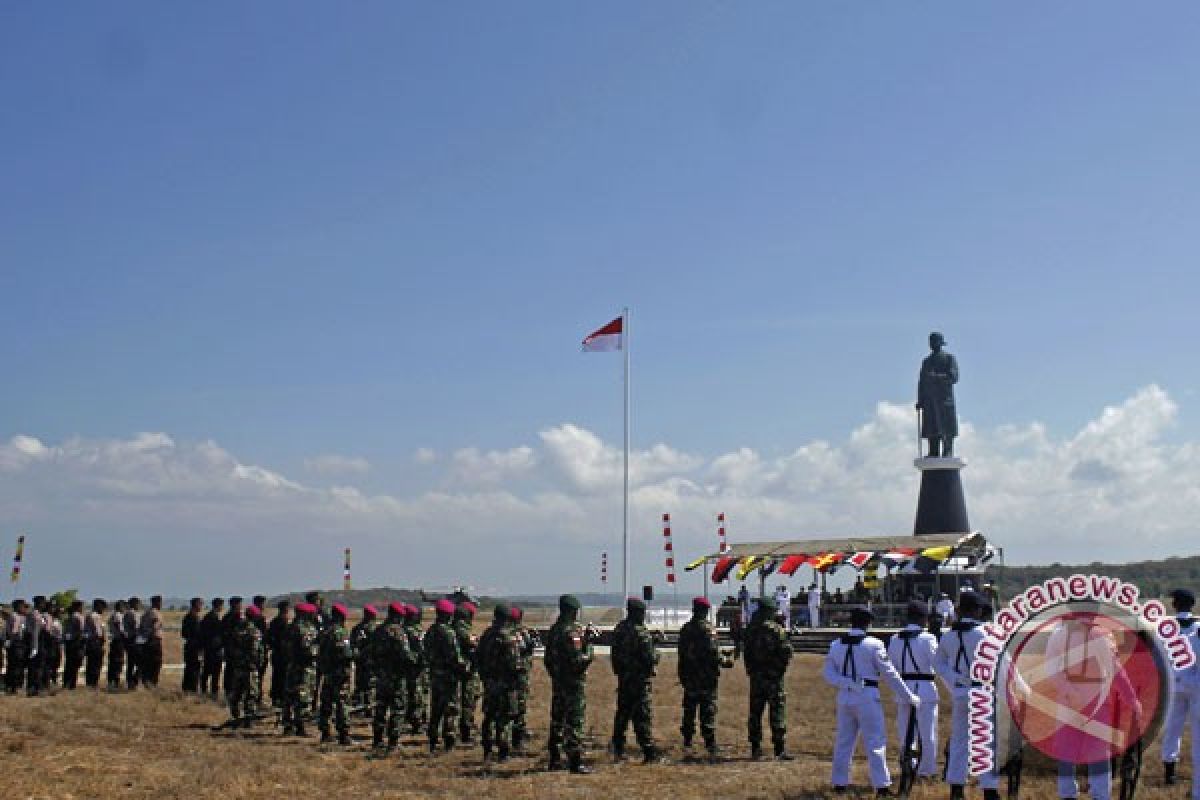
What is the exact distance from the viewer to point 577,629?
49.5ft

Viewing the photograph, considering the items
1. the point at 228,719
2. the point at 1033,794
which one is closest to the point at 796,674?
the point at 228,719

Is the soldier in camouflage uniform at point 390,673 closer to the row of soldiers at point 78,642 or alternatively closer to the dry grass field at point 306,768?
the dry grass field at point 306,768

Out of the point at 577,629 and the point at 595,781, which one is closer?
the point at 595,781

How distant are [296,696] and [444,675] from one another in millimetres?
3081

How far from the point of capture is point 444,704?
15.9 meters

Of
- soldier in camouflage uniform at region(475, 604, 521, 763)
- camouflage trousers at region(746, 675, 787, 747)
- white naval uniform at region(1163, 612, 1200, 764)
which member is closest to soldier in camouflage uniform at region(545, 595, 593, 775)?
soldier in camouflage uniform at region(475, 604, 521, 763)

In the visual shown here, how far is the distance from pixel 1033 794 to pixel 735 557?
28.2 m

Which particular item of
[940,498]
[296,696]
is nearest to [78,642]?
[296,696]

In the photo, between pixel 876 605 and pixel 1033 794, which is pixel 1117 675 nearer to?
pixel 1033 794

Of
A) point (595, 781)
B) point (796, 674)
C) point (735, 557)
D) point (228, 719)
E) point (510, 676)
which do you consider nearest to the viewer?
point (595, 781)

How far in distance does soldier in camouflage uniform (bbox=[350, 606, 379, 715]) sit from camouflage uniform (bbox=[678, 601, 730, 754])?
15.1 feet

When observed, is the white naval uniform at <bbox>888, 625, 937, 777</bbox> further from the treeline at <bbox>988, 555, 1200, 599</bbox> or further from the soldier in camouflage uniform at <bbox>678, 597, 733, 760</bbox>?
the treeline at <bbox>988, 555, 1200, 599</bbox>

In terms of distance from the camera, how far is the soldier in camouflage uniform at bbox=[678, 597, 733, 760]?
619 inches

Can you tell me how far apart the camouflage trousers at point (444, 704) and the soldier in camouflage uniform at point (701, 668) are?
323 centimetres
